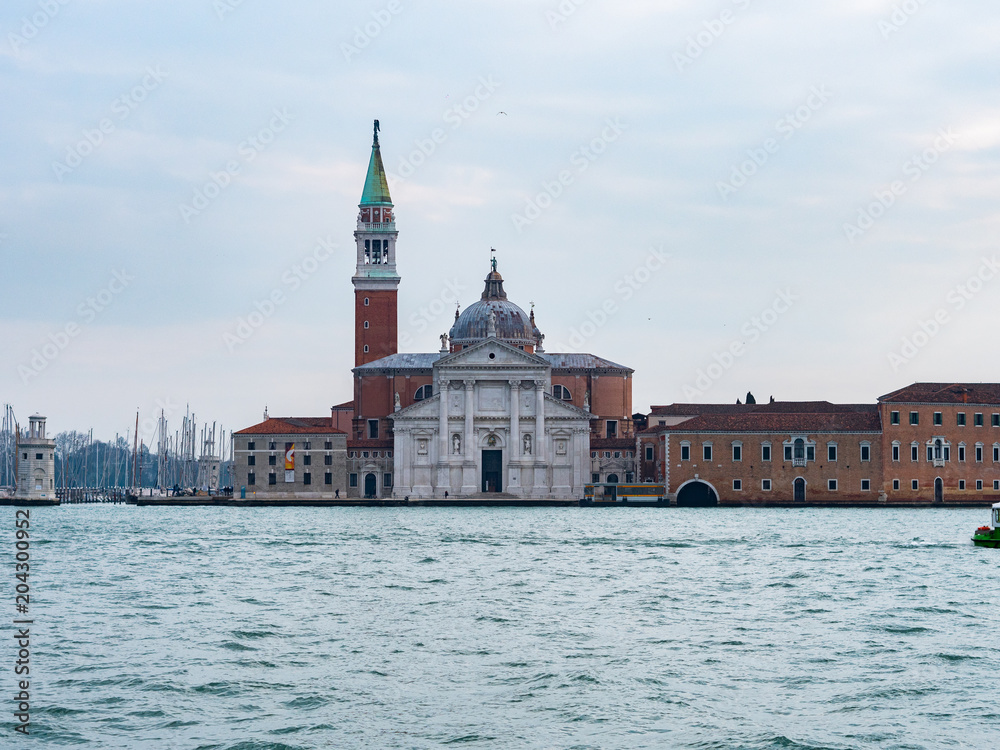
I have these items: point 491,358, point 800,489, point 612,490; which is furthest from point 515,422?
point 800,489

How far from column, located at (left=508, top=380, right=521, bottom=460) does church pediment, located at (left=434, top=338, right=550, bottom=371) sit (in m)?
1.02

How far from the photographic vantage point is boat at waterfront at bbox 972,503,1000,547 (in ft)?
120

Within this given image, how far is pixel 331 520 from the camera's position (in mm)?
54875

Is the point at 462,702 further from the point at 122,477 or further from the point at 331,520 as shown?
the point at 122,477

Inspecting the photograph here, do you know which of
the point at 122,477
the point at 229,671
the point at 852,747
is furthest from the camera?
the point at 122,477

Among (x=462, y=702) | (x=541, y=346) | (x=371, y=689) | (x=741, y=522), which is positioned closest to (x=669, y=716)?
(x=462, y=702)

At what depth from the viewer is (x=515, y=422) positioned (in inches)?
2884

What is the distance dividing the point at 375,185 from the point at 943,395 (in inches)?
1289

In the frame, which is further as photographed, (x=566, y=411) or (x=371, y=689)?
(x=566, y=411)

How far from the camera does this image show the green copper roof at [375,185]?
3280 inches

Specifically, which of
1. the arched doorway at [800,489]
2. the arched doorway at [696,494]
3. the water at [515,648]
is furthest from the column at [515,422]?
the water at [515,648]

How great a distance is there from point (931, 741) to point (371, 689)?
5.64 metres

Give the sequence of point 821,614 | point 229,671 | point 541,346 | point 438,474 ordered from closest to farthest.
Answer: point 229,671
point 821,614
point 438,474
point 541,346

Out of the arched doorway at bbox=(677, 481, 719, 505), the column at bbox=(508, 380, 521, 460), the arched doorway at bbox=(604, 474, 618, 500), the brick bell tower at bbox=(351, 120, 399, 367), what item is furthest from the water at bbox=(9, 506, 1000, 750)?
the brick bell tower at bbox=(351, 120, 399, 367)
